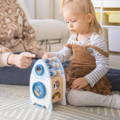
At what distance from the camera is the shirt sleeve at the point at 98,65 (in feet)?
3.69

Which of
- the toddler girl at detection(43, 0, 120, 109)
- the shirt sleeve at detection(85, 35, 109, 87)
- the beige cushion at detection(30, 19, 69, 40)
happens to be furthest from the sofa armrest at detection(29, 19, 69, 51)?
the shirt sleeve at detection(85, 35, 109, 87)

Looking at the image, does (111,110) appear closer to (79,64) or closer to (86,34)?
(79,64)

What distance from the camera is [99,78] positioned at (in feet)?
3.76

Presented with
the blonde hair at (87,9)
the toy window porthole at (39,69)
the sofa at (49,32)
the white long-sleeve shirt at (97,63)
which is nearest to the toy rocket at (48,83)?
the toy window porthole at (39,69)

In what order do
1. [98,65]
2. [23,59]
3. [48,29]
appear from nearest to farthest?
[23,59] → [98,65] → [48,29]

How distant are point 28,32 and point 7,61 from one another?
1.46 feet

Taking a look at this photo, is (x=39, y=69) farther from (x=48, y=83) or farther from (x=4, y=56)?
(x=4, y=56)

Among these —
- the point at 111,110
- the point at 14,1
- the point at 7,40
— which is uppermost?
the point at 14,1

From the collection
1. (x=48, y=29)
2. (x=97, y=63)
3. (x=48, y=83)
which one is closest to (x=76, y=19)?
(x=97, y=63)

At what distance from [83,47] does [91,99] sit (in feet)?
0.74

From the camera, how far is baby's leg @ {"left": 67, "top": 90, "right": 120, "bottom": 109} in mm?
1090

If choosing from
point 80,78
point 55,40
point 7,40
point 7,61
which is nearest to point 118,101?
point 80,78

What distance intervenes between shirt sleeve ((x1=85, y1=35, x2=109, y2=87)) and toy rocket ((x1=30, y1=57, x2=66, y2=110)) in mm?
117

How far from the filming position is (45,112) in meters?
1.05
